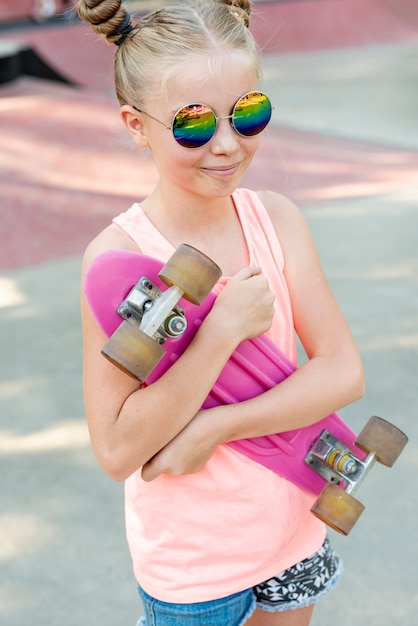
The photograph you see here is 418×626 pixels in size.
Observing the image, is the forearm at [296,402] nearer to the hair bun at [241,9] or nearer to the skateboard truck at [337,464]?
the skateboard truck at [337,464]

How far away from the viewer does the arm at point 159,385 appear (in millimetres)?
1378

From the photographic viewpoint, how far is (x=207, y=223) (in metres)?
1.53

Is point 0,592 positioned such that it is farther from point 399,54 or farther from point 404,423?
point 399,54

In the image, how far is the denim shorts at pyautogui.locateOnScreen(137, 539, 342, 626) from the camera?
1498mm

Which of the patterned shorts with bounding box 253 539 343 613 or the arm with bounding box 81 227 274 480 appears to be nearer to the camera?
the arm with bounding box 81 227 274 480

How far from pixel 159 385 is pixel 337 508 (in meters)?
0.36

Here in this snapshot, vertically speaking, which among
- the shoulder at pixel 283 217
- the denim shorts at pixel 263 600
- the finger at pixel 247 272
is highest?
the shoulder at pixel 283 217

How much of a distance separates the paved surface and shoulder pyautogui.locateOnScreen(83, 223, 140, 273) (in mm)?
263

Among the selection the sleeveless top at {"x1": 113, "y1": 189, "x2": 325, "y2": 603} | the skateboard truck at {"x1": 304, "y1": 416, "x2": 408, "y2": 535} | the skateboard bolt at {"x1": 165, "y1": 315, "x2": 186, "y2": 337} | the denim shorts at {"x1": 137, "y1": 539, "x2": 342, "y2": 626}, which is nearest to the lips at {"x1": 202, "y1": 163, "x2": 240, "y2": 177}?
the sleeveless top at {"x1": 113, "y1": 189, "x2": 325, "y2": 603}

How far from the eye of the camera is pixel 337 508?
1.48 meters

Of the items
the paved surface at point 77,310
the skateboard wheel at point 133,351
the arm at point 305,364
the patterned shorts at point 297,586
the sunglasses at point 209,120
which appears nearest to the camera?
the skateboard wheel at point 133,351

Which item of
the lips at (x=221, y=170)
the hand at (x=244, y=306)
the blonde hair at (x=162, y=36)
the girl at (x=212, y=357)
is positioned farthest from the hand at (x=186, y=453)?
the blonde hair at (x=162, y=36)

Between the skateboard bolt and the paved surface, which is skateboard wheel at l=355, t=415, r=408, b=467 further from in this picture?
the paved surface

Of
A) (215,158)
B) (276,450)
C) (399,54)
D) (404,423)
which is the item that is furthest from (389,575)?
(399,54)
